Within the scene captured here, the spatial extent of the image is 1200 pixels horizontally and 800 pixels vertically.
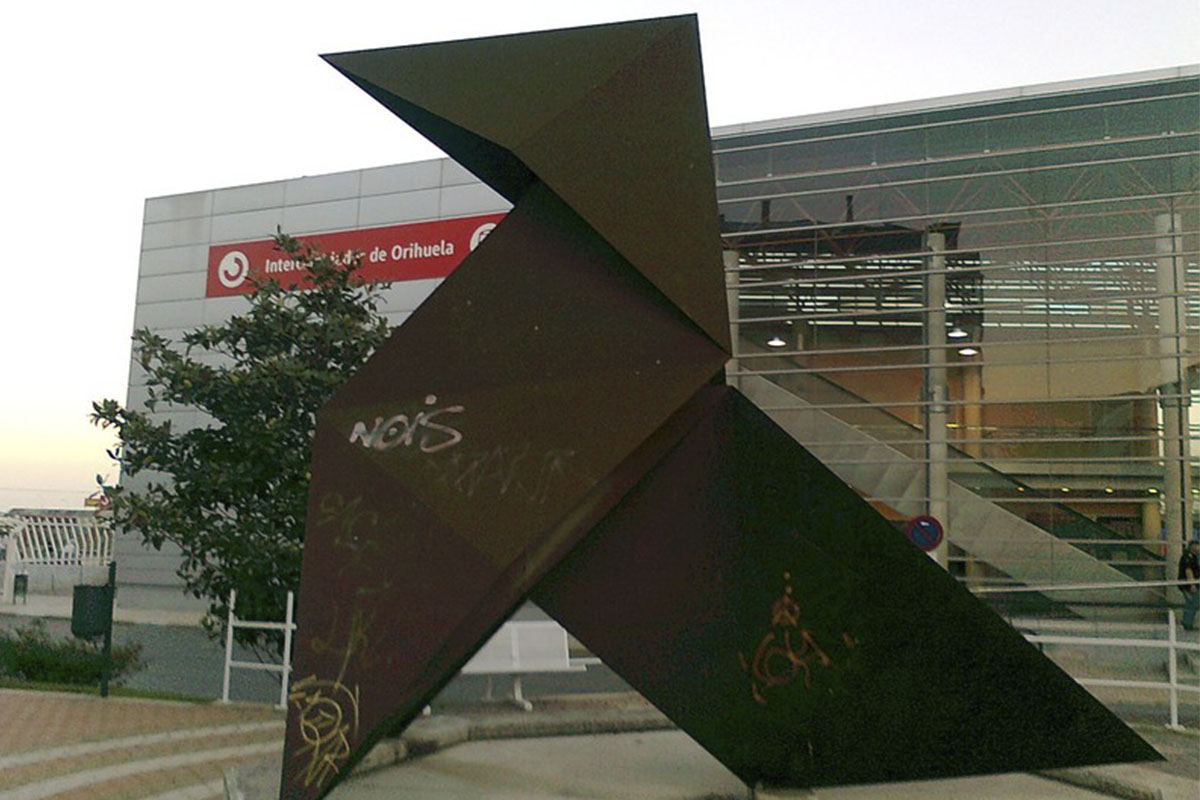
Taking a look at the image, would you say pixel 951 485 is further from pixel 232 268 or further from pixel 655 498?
pixel 232 268

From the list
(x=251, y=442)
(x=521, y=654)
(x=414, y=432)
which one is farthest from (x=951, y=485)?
(x=414, y=432)

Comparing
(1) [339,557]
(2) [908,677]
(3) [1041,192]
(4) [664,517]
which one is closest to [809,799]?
(2) [908,677]

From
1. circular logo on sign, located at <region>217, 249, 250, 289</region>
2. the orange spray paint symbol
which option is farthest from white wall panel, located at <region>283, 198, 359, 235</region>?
the orange spray paint symbol

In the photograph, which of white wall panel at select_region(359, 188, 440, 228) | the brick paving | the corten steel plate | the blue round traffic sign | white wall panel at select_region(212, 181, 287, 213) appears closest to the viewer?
the corten steel plate

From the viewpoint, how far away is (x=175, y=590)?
20078 millimetres

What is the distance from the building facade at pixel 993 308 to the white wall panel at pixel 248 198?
4.27 metres

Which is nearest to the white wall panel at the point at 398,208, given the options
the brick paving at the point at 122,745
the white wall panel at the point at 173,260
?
the white wall panel at the point at 173,260

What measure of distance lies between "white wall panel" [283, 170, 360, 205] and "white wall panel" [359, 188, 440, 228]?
43 centimetres

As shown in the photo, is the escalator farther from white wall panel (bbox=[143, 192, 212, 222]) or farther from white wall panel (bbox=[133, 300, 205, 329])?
white wall panel (bbox=[143, 192, 212, 222])

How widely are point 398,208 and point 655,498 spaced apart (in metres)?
14.9

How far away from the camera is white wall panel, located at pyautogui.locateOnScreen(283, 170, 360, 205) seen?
1977 centimetres

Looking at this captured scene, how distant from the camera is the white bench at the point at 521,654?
8875 millimetres

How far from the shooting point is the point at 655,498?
5.40 metres

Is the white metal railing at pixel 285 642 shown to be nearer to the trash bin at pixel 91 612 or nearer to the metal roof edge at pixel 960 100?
the trash bin at pixel 91 612
